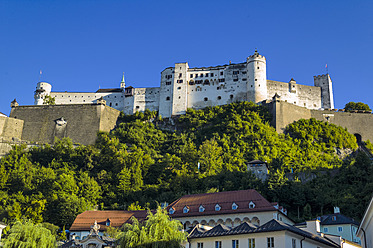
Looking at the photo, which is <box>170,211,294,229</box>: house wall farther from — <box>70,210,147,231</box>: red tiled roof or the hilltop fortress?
the hilltop fortress

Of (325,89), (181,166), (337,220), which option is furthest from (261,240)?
(325,89)

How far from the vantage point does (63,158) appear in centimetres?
7394

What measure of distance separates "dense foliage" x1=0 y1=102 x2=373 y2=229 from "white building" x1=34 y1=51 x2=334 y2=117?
3063 mm

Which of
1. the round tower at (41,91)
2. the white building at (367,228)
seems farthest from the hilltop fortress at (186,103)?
the white building at (367,228)

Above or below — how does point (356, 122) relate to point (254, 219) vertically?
above

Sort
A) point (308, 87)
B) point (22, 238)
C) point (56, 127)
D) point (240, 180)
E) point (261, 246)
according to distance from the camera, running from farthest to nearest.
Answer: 1. point (308, 87)
2. point (56, 127)
3. point (240, 180)
4. point (22, 238)
5. point (261, 246)

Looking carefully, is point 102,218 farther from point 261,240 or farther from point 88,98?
point 88,98

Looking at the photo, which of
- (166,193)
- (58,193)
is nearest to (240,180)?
(166,193)

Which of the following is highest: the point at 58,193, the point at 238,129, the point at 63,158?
the point at 238,129

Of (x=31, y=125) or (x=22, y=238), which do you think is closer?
(x=22, y=238)

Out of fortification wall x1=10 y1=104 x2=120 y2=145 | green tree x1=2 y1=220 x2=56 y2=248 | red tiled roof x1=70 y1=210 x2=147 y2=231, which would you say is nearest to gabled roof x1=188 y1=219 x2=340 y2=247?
green tree x1=2 y1=220 x2=56 y2=248

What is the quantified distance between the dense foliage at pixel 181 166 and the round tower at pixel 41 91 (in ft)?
60.0

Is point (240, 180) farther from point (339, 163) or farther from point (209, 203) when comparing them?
point (339, 163)

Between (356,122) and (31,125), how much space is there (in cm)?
5714
